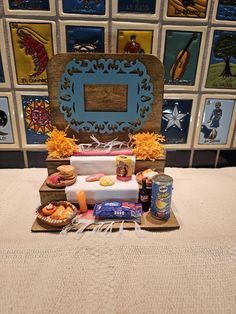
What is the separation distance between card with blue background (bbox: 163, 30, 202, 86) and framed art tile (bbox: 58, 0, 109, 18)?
0.28 metres

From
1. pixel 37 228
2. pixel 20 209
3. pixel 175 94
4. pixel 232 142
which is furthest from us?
pixel 232 142

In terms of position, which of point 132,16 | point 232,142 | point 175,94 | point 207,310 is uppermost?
point 132,16

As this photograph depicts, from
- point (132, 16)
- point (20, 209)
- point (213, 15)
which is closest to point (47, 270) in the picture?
point (20, 209)

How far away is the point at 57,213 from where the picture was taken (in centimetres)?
85

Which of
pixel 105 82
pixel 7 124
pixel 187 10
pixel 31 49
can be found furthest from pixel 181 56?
pixel 7 124

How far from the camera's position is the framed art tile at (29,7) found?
0.96 metres

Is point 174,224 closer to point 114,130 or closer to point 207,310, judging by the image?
point 207,310

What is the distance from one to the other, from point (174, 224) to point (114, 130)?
16.8 inches

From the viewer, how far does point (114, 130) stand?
100 cm

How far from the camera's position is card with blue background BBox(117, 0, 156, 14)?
99cm

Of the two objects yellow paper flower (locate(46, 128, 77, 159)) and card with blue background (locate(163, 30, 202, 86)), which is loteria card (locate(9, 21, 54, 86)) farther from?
card with blue background (locate(163, 30, 202, 86))

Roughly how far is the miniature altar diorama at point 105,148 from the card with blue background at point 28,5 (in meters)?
0.24

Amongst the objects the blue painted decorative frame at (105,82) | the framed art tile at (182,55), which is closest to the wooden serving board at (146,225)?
the blue painted decorative frame at (105,82)

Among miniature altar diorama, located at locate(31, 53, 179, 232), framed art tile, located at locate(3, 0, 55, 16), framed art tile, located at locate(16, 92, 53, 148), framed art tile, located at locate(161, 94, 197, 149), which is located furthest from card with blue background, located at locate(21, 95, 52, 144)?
framed art tile, located at locate(161, 94, 197, 149)
